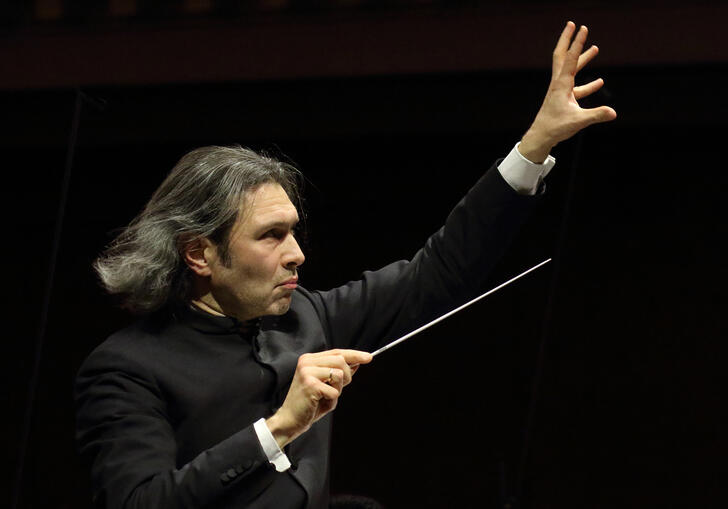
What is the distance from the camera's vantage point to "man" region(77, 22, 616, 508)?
1.08 m

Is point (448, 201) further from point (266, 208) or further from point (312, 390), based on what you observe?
point (312, 390)

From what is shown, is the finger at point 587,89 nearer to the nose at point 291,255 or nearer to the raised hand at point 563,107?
the raised hand at point 563,107

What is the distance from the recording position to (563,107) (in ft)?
3.98

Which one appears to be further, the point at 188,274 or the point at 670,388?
the point at 670,388

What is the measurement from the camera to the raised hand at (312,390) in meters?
1.05

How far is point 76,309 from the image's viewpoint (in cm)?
238

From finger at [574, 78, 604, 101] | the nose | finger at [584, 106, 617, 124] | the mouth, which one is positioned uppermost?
finger at [574, 78, 604, 101]

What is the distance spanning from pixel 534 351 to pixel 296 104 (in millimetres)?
782

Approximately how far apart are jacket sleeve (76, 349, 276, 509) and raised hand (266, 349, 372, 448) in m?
0.04

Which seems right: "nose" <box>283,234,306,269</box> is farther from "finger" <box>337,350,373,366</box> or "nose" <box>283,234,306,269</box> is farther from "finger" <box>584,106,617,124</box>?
"finger" <box>584,106,617,124</box>

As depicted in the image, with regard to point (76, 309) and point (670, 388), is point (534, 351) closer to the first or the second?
point (670, 388)

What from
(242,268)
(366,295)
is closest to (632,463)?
(366,295)

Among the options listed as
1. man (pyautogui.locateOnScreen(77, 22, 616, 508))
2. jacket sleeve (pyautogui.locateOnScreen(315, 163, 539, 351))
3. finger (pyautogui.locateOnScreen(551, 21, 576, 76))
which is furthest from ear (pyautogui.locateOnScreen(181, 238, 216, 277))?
finger (pyautogui.locateOnScreen(551, 21, 576, 76))

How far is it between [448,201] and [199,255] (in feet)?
3.48
